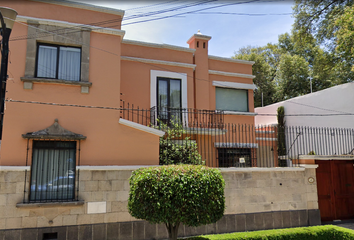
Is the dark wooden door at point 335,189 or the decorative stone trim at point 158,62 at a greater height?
the decorative stone trim at point 158,62

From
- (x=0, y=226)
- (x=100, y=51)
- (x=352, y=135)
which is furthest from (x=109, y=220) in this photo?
(x=352, y=135)

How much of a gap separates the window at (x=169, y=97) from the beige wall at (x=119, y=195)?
383cm

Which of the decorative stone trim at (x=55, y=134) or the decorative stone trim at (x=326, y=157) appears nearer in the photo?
the decorative stone trim at (x=55, y=134)

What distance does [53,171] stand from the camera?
890 cm

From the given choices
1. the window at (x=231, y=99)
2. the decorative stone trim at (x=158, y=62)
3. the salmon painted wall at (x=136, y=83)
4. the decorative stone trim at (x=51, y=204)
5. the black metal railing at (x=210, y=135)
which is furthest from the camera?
the window at (x=231, y=99)

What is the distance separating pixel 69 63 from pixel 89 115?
187 centimetres

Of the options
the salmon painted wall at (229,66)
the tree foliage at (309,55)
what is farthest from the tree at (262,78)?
the salmon painted wall at (229,66)

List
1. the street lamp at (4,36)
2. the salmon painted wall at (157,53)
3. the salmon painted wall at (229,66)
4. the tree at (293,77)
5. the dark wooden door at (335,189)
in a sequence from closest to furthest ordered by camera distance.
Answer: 1. the street lamp at (4,36)
2. the dark wooden door at (335,189)
3. the salmon painted wall at (157,53)
4. the salmon painted wall at (229,66)
5. the tree at (293,77)

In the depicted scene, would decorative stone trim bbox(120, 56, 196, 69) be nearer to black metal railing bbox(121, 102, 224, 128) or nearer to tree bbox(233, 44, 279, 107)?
black metal railing bbox(121, 102, 224, 128)

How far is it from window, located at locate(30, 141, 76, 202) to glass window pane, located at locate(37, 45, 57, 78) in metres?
2.16

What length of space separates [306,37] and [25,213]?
17747 millimetres

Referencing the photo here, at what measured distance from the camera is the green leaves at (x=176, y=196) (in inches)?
248

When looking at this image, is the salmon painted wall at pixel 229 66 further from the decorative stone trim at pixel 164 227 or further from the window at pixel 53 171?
the window at pixel 53 171

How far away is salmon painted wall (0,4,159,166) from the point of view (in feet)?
28.7
